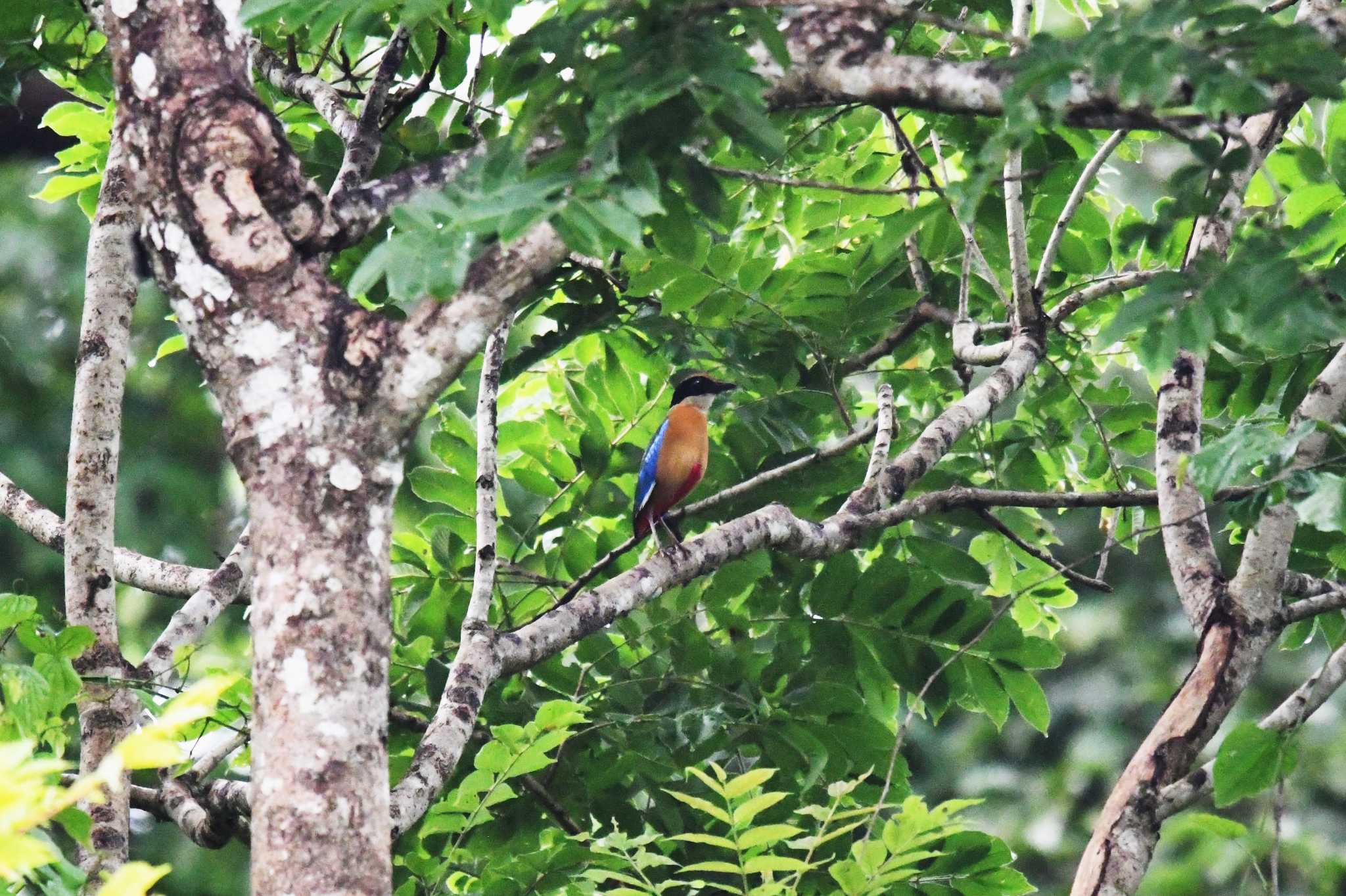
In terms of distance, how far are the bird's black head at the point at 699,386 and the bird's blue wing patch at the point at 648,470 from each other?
0.99 feet

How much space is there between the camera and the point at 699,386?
5.91 meters

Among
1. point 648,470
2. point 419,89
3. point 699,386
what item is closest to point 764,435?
point 648,470

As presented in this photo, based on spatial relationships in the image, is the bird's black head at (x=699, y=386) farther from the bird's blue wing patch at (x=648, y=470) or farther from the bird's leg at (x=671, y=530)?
the bird's leg at (x=671, y=530)

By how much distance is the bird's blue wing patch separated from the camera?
15.7 feet

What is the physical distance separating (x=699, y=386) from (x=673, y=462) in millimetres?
929

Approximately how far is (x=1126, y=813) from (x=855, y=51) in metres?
Answer: 1.77

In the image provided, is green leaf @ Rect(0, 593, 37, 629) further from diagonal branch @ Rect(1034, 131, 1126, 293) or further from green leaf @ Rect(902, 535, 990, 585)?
diagonal branch @ Rect(1034, 131, 1126, 293)

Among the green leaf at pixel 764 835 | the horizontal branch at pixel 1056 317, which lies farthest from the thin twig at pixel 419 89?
the green leaf at pixel 764 835

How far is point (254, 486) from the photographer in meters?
2.49

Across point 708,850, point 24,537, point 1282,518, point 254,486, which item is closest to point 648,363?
point 708,850

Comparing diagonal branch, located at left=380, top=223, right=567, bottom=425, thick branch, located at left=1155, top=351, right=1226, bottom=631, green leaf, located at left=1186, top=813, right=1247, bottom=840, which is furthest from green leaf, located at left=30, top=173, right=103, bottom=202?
green leaf, located at left=1186, top=813, right=1247, bottom=840

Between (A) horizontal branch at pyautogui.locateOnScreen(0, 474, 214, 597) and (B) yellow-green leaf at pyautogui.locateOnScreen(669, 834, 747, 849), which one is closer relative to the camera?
(B) yellow-green leaf at pyautogui.locateOnScreen(669, 834, 747, 849)

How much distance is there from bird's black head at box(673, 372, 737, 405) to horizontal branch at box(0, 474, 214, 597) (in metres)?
1.75

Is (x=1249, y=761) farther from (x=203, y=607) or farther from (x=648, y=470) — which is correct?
(x=203, y=607)
